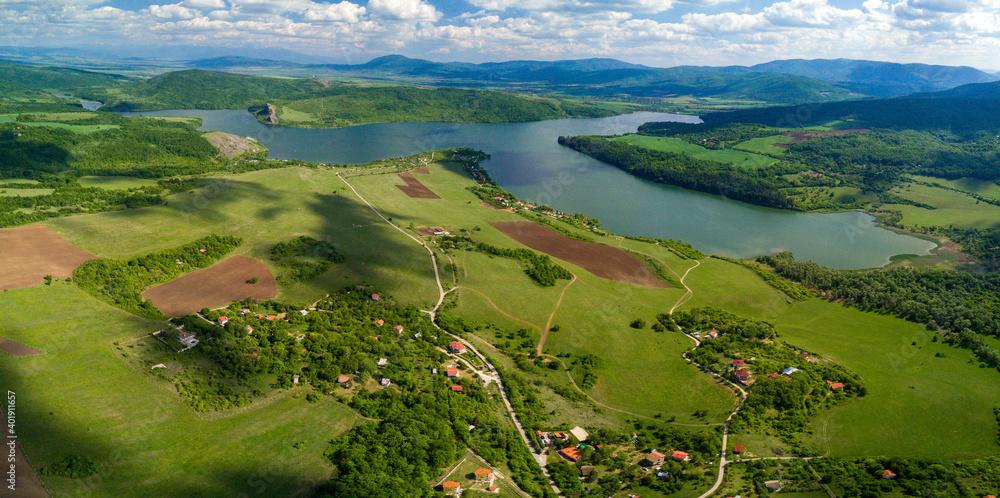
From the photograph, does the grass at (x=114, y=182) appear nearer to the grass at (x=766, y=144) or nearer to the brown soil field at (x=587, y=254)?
the brown soil field at (x=587, y=254)

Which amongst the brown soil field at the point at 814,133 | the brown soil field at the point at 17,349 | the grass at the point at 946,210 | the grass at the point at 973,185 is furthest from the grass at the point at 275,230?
the brown soil field at the point at 814,133

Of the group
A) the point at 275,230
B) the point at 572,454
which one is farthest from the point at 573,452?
the point at 275,230

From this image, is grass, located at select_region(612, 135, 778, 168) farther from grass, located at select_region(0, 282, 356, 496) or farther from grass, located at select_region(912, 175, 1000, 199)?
grass, located at select_region(0, 282, 356, 496)

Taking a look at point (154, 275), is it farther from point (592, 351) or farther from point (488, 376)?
point (592, 351)

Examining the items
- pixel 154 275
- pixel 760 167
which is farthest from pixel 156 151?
pixel 760 167

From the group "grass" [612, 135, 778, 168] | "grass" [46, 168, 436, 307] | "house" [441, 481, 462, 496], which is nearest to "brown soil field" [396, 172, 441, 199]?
"grass" [46, 168, 436, 307]

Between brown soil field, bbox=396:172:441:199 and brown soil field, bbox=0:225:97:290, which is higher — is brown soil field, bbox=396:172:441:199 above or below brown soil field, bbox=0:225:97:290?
above

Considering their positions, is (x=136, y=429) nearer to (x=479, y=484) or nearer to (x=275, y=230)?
(x=479, y=484)
